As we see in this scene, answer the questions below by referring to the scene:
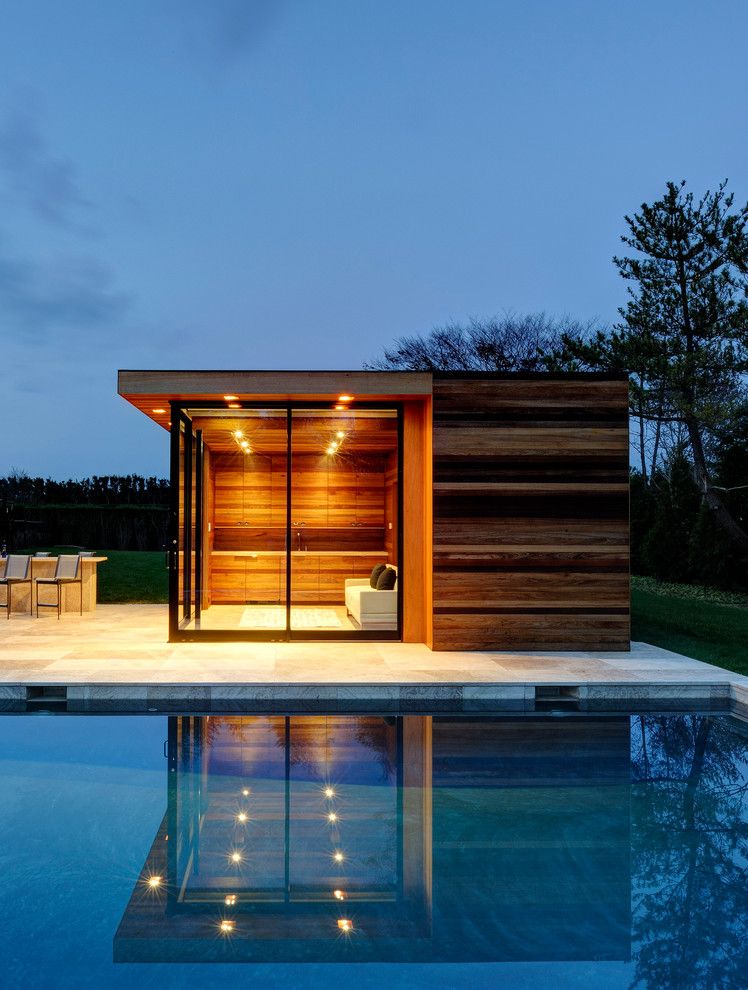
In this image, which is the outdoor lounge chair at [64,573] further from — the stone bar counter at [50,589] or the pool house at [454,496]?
the pool house at [454,496]

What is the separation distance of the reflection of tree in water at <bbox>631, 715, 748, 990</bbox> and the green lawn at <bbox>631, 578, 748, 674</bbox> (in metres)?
2.81

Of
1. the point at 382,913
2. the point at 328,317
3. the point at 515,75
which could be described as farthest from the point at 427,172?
the point at 382,913

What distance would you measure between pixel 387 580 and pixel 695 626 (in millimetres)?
4850

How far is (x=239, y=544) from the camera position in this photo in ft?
36.5

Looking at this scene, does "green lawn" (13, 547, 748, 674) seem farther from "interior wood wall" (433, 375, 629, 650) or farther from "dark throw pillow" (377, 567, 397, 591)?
"dark throw pillow" (377, 567, 397, 591)

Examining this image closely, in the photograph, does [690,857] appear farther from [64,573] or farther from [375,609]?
[64,573]

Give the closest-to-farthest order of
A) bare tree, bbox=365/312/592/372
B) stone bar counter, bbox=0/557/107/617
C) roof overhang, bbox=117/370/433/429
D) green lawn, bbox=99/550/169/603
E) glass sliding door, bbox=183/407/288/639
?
roof overhang, bbox=117/370/433/429
glass sliding door, bbox=183/407/288/639
stone bar counter, bbox=0/557/107/617
green lawn, bbox=99/550/169/603
bare tree, bbox=365/312/592/372

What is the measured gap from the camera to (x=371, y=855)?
405cm

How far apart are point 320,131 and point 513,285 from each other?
1941 cm

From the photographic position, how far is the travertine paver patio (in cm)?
684

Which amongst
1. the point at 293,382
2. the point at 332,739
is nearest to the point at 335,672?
the point at 332,739

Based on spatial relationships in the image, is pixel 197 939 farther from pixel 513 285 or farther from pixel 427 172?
pixel 513 285

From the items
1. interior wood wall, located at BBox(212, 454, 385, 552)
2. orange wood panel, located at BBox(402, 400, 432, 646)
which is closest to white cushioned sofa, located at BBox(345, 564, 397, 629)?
orange wood panel, located at BBox(402, 400, 432, 646)

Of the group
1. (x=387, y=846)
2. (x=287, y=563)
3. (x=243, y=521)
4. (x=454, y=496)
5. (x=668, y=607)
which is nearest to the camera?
(x=387, y=846)
